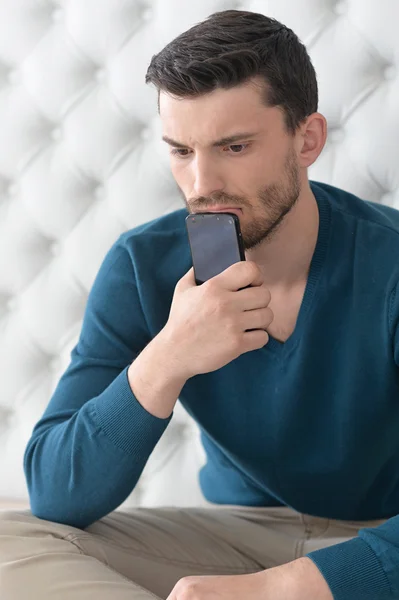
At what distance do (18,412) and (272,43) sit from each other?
3.06 ft

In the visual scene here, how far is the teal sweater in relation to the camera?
1.17 metres

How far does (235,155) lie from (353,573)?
52 centimetres

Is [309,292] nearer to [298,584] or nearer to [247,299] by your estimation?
[247,299]

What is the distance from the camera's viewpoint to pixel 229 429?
1.29m

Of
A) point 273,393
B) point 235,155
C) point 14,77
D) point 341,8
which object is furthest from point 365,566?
point 14,77

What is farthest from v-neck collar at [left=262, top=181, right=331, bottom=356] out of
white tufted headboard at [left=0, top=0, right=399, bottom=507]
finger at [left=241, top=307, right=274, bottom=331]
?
white tufted headboard at [left=0, top=0, right=399, bottom=507]

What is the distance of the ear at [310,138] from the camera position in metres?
1.21

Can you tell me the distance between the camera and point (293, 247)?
1.24m

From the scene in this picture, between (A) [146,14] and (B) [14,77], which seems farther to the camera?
(B) [14,77]

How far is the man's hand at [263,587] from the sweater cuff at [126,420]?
22 cm

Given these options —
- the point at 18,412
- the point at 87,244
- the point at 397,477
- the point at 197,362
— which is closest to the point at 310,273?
the point at 197,362

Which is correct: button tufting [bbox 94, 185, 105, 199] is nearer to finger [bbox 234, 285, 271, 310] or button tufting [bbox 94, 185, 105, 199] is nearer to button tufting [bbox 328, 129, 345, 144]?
button tufting [bbox 328, 129, 345, 144]

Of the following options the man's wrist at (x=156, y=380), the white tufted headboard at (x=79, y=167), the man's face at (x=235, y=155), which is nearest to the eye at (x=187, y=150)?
the man's face at (x=235, y=155)

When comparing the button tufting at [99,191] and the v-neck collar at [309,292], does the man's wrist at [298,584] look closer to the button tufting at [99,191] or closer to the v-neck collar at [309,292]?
the v-neck collar at [309,292]
